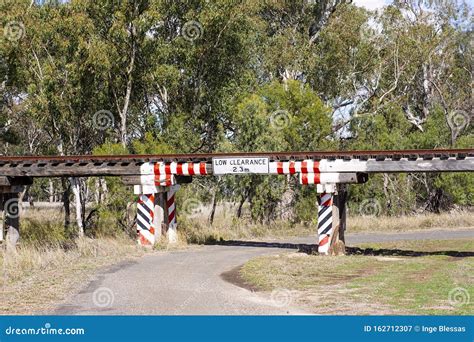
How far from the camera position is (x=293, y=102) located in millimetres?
40219

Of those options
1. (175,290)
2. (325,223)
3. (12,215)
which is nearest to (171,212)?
(12,215)

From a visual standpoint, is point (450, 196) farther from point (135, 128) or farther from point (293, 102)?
point (135, 128)

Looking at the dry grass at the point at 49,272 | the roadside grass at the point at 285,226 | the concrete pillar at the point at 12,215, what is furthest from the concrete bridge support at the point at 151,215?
the concrete pillar at the point at 12,215

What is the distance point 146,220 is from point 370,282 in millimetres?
12075

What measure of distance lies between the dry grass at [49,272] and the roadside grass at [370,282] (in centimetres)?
483

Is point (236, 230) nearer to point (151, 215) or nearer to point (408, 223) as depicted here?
point (151, 215)

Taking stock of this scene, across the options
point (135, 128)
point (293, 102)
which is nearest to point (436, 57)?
point (293, 102)

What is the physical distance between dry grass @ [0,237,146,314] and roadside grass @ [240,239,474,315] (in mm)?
4833

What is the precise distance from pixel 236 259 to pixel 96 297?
28.4ft

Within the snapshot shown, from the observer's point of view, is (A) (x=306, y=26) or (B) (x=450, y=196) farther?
(A) (x=306, y=26)

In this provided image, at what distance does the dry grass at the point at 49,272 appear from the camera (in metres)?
15.0

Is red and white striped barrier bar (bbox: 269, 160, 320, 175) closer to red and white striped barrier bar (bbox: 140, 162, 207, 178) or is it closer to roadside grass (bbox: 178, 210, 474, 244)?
red and white striped barrier bar (bbox: 140, 162, 207, 178)

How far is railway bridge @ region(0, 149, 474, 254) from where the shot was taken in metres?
24.2

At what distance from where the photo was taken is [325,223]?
25.2m
